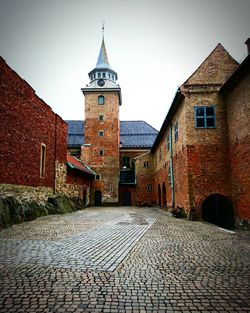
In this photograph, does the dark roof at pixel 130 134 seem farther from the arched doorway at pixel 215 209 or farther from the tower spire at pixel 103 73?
the arched doorway at pixel 215 209

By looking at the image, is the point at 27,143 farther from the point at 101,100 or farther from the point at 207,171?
the point at 101,100

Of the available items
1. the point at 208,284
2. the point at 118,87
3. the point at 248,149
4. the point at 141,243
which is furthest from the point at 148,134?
the point at 208,284

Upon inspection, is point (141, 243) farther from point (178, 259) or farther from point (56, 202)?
point (56, 202)

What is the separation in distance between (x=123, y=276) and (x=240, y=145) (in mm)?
9672

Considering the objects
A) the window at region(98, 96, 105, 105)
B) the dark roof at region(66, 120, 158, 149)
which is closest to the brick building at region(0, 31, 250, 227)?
the window at region(98, 96, 105, 105)

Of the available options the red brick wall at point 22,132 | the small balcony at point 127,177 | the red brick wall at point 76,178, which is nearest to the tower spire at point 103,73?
the small balcony at point 127,177

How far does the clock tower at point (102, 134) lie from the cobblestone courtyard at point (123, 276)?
24.7 meters

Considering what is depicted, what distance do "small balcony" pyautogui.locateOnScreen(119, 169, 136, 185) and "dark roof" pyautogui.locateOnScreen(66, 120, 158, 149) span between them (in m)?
4.38

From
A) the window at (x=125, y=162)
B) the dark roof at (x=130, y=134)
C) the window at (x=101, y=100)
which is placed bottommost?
the window at (x=125, y=162)

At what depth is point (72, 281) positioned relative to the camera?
155 inches

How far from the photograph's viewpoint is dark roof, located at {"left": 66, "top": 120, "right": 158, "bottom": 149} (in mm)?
37250

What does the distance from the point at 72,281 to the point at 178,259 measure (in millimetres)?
2528

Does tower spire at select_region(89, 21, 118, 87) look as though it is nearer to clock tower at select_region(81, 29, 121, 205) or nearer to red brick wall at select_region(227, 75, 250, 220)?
clock tower at select_region(81, 29, 121, 205)

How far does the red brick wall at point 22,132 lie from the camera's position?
11.3 meters
